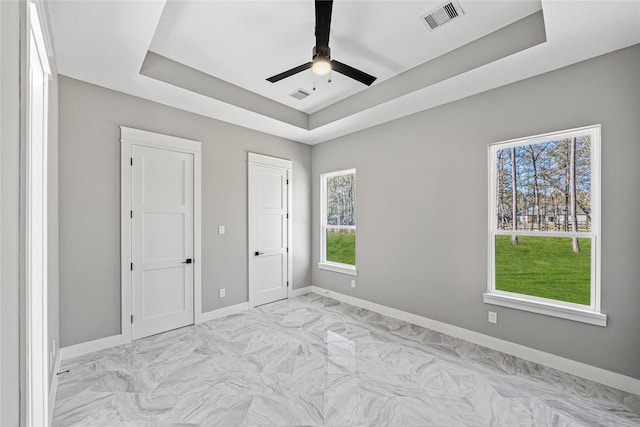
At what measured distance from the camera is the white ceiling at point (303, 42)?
2080mm

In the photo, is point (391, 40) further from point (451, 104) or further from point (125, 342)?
point (125, 342)

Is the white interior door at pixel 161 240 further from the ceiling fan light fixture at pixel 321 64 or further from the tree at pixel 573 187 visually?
the tree at pixel 573 187

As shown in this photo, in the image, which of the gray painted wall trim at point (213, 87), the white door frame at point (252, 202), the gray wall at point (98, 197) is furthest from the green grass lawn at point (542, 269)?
the gray wall at point (98, 197)

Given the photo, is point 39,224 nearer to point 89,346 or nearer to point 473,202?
point 89,346

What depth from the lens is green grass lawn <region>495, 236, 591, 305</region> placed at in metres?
2.96

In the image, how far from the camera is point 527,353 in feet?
9.14

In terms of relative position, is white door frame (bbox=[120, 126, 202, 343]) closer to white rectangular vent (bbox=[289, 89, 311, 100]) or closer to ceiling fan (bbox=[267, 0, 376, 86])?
white rectangular vent (bbox=[289, 89, 311, 100])

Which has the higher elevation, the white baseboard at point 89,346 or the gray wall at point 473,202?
the gray wall at point 473,202

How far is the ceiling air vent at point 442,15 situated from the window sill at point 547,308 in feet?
8.65

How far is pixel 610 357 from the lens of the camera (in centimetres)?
237

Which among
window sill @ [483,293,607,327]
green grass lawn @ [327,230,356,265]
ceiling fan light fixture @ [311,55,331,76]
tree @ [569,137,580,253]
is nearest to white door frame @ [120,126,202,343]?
ceiling fan light fixture @ [311,55,331,76]

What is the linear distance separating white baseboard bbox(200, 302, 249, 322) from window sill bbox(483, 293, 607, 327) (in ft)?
10.2
